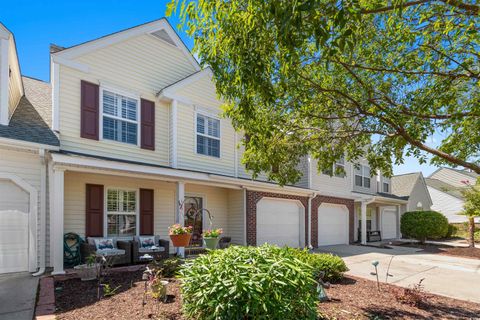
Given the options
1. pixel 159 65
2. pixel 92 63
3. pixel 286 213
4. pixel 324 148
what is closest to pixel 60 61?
pixel 92 63

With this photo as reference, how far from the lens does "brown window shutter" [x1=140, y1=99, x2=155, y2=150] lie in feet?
37.6

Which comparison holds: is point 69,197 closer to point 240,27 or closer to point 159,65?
point 159,65

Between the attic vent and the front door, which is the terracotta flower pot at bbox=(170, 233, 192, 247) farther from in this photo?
the attic vent

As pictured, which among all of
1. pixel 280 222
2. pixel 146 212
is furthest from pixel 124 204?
pixel 280 222

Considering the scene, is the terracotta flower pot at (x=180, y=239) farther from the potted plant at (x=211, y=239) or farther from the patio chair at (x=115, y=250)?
the patio chair at (x=115, y=250)

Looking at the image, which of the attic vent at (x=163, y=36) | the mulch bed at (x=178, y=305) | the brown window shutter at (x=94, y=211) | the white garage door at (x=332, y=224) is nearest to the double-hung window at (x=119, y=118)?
the brown window shutter at (x=94, y=211)

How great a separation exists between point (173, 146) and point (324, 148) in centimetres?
547

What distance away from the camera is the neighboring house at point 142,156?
30.9 ft

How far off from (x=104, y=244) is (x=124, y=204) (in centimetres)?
162

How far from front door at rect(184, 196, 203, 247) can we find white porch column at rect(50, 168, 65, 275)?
508 centimetres

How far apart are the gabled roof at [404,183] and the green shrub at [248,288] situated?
26.1m

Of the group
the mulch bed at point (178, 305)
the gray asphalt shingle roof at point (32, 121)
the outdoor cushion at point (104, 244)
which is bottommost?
the mulch bed at point (178, 305)

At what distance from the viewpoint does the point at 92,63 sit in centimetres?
1052

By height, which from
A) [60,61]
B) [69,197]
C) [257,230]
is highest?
[60,61]
